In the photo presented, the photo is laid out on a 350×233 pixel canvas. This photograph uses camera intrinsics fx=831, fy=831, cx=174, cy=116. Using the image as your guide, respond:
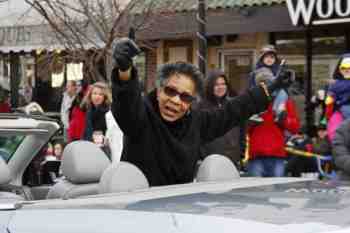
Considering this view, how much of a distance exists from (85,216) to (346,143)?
5.51 metres

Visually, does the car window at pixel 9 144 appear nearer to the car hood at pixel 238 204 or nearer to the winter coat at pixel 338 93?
the car hood at pixel 238 204

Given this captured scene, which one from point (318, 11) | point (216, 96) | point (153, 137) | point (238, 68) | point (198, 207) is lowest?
point (198, 207)

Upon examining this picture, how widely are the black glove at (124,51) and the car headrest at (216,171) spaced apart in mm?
607

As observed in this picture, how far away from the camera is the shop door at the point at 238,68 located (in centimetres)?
1518

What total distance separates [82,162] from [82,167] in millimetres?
29

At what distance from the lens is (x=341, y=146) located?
26.1ft

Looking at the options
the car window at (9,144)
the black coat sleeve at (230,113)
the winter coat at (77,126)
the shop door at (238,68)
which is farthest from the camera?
the shop door at (238,68)

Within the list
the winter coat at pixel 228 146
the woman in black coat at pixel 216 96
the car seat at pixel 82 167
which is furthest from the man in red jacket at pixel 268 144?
the car seat at pixel 82 167

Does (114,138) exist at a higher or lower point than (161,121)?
lower

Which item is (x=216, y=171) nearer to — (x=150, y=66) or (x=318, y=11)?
(x=318, y=11)

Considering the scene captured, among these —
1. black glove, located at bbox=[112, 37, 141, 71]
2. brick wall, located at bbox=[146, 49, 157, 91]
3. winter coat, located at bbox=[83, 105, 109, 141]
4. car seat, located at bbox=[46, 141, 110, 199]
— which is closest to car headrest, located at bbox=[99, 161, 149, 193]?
black glove, located at bbox=[112, 37, 141, 71]

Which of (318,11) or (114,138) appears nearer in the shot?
(114,138)

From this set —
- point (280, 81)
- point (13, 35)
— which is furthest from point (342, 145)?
point (13, 35)

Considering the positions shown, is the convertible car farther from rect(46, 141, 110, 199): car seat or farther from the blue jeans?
the blue jeans
